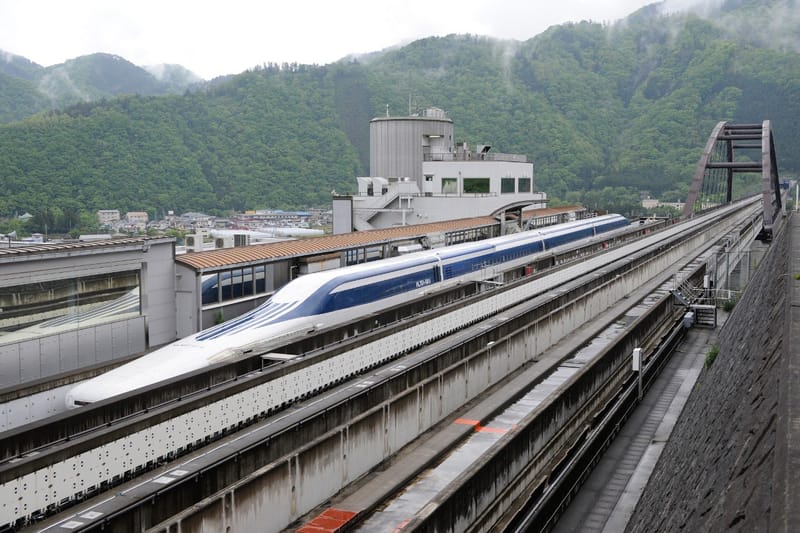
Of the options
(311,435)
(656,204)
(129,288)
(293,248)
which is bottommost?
(311,435)

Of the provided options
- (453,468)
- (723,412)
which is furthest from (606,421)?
(723,412)

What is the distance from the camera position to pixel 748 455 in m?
5.60

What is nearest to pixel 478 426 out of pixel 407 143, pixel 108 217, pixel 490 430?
pixel 490 430

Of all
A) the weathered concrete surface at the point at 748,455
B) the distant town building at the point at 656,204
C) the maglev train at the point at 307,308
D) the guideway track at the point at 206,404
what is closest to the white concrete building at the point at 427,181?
the maglev train at the point at 307,308

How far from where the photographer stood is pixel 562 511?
1488 cm

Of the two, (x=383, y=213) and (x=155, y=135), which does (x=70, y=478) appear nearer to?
(x=383, y=213)

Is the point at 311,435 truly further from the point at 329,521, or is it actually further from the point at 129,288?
the point at 129,288

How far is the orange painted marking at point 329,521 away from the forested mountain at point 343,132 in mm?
102694

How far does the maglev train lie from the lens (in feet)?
56.7

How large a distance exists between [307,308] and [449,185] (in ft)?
129

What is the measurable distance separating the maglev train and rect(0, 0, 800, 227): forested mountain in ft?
281

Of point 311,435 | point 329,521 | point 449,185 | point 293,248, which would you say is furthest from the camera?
point 449,185

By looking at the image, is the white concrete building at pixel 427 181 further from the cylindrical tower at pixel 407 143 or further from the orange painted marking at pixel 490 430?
the orange painted marking at pixel 490 430

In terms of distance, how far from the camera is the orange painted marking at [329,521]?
38.8ft
